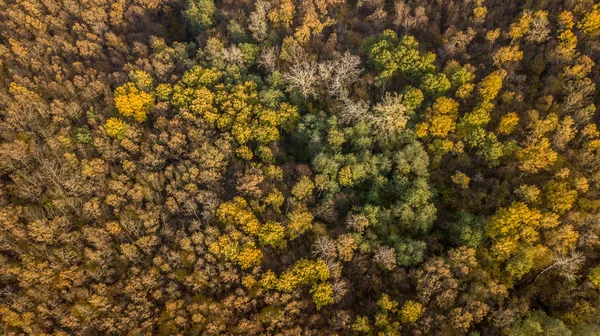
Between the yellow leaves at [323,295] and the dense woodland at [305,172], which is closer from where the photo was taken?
the dense woodland at [305,172]

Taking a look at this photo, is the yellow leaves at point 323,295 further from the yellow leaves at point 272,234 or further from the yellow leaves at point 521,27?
the yellow leaves at point 521,27

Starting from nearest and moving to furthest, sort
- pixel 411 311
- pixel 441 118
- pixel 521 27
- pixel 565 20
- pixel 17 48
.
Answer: pixel 411 311 → pixel 441 118 → pixel 17 48 → pixel 565 20 → pixel 521 27

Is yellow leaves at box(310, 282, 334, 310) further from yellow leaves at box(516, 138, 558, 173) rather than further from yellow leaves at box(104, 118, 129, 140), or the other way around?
yellow leaves at box(104, 118, 129, 140)

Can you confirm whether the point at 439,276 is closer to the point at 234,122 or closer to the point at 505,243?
the point at 505,243

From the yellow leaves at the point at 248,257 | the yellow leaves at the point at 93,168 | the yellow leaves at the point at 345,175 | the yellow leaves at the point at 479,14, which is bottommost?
the yellow leaves at the point at 248,257

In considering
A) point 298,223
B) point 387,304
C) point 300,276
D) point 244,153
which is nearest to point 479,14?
point 244,153

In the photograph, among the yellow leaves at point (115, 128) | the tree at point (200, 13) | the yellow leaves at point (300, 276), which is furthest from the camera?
the tree at point (200, 13)

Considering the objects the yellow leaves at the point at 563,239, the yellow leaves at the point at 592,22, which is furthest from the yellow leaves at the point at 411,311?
the yellow leaves at the point at 592,22

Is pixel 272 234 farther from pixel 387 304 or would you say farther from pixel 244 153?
pixel 387 304
